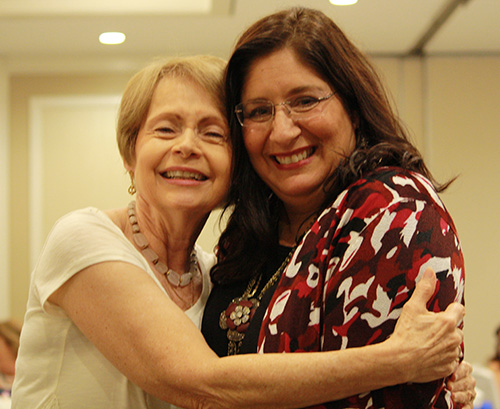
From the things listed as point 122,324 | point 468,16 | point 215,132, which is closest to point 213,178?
point 215,132

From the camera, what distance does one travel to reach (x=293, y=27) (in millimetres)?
1625

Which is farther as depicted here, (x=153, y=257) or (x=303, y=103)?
(x=153, y=257)

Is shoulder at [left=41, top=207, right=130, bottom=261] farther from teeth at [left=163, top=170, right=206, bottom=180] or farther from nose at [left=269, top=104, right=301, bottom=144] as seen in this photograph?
nose at [left=269, top=104, right=301, bottom=144]

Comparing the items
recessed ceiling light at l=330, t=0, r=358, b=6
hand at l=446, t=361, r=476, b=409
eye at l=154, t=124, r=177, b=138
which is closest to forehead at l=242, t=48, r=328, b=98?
eye at l=154, t=124, r=177, b=138

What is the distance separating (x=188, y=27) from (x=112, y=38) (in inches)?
23.9

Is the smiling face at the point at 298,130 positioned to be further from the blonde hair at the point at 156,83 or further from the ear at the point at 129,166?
the ear at the point at 129,166

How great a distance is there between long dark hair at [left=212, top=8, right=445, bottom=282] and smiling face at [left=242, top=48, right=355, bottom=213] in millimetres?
25

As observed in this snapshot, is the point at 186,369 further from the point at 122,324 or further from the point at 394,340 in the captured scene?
the point at 394,340

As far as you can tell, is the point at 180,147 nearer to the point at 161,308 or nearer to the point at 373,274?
the point at 161,308

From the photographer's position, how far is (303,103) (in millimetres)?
1605

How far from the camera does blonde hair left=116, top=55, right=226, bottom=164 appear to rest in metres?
1.79

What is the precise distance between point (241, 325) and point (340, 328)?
0.41 metres

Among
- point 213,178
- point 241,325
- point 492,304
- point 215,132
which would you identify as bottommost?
point 492,304

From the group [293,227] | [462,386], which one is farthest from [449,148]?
A: [462,386]
